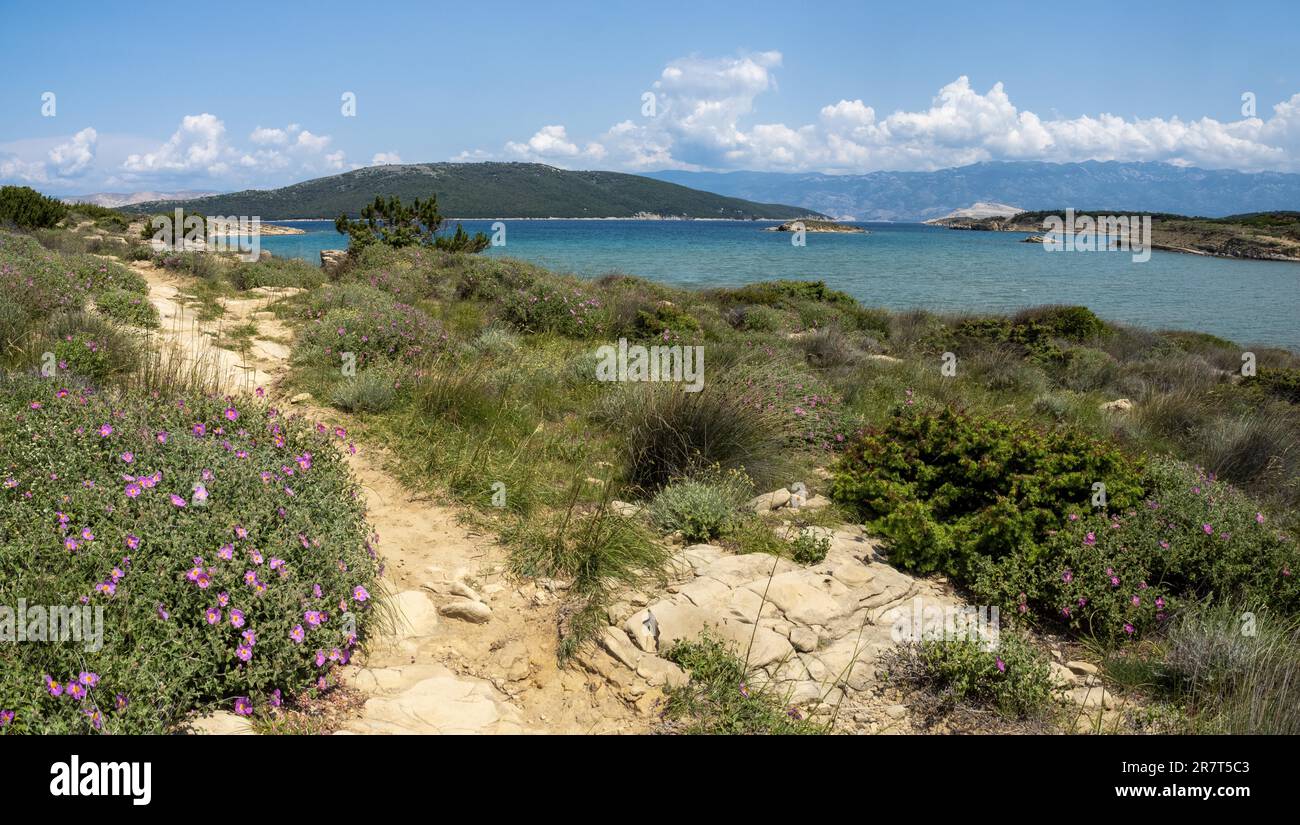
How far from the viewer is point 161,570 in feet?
9.42

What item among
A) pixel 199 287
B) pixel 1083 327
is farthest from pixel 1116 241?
pixel 199 287

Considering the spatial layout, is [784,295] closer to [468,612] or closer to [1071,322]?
[1071,322]

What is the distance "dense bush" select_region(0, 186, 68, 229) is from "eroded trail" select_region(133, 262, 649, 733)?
2427 centimetres

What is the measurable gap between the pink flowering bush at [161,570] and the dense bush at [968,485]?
3.69 m

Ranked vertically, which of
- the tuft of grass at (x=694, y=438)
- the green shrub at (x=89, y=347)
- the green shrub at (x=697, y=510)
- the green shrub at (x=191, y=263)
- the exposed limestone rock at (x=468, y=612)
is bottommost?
the exposed limestone rock at (x=468, y=612)

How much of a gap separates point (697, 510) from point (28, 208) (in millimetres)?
28693

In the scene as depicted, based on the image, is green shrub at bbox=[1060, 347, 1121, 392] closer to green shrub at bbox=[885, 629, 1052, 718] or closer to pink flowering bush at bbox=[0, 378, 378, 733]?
green shrub at bbox=[885, 629, 1052, 718]

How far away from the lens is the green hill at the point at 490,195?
356 feet

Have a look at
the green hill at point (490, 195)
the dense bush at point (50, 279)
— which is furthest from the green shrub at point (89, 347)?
the green hill at point (490, 195)

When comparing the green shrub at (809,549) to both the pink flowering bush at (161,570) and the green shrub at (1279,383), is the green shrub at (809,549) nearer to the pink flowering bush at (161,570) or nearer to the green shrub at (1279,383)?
the pink flowering bush at (161,570)

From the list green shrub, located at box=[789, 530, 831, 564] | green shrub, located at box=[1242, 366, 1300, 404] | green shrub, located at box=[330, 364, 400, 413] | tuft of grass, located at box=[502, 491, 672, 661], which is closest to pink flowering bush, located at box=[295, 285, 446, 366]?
green shrub, located at box=[330, 364, 400, 413]

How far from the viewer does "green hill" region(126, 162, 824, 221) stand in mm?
108562
